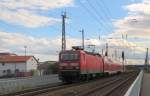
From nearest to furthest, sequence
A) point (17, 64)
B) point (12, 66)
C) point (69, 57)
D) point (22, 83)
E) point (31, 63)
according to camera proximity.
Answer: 1. point (22, 83)
2. point (69, 57)
3. point (12, 66)
4. point (17, 64)
5. point (31, 63)

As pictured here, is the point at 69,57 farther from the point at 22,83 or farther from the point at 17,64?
the point at 17,64

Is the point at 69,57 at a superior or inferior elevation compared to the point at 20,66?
superior

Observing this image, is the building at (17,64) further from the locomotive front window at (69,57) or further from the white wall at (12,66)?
the locomotive front window at (69,57)

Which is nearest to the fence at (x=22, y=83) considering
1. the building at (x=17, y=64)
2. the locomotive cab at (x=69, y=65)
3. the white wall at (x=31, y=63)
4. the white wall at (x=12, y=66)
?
the locomotive cab at (x=69, y=65)

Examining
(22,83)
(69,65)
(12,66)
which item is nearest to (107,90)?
(22,83)

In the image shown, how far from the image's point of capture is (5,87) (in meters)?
32.5

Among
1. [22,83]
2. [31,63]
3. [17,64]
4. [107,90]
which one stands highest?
[31,63]

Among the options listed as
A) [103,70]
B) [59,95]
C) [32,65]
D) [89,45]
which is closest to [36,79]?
[59,95]

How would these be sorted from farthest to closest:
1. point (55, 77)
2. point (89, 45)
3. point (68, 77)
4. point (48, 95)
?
point (89, 45) < point (55, 77) < point (68, 77) < point (48, 95)

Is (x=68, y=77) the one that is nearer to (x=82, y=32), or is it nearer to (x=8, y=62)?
(x=82, y=32)

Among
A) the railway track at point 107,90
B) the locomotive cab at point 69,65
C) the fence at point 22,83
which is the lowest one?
the railway track at point 107,90

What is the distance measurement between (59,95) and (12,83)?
8.68 meters

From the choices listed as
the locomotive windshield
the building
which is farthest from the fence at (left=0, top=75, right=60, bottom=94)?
the building

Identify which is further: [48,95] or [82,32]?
[82,32]
